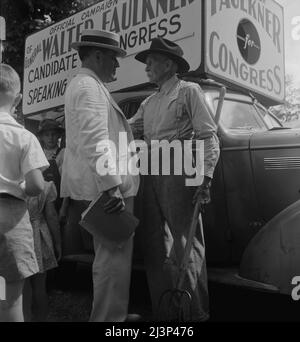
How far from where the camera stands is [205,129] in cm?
290

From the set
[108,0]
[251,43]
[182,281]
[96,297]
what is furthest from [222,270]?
[108,0]

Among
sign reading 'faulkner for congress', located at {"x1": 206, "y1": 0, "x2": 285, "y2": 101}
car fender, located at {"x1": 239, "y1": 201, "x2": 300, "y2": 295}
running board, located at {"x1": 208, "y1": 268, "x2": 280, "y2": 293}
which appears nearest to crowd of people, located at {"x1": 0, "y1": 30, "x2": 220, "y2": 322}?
running board, located at {"x1": 208, "y1": 268, "x2": 280, "y2": 293}

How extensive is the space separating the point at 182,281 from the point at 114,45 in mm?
1556

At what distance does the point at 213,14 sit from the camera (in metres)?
3.40

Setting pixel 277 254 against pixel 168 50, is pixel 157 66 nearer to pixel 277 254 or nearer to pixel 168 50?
pixel 168 50

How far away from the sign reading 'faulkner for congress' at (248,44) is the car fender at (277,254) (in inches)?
48.8

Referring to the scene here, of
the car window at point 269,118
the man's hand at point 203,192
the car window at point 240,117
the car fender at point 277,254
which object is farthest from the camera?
the car window at point 269,118

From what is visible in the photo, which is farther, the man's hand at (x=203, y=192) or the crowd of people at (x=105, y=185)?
the man's hand at (x=203, y=192)

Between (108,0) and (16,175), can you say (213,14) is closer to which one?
(108,0)

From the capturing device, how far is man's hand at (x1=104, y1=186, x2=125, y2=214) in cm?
260

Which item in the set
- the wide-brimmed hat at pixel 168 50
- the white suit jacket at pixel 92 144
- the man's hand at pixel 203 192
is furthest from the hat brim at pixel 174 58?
the man's hand at pixel 203 192

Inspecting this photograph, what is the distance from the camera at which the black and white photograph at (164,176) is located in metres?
2.60

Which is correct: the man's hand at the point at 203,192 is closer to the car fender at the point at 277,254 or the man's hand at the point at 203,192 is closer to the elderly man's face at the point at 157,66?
the car fender at the point at 277,254

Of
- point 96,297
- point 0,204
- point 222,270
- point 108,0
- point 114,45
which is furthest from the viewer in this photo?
point 108,0
